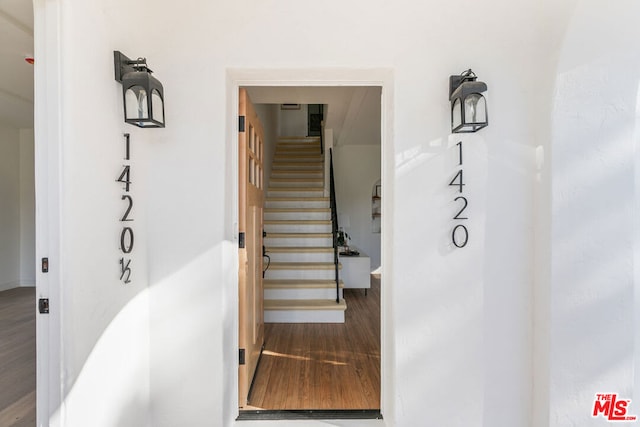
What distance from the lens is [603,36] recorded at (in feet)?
5.36

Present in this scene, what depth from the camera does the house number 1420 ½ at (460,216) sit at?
1.76 m

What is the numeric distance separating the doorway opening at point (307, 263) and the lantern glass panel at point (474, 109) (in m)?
1.39

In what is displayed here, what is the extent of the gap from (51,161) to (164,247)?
2.28 ft

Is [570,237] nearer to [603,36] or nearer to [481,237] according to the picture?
[481,237]

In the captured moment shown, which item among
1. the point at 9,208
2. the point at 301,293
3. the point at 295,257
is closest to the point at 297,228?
the point at 295,257

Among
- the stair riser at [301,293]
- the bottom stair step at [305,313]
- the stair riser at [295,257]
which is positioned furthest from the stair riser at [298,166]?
the bottom stair step at [305,313]

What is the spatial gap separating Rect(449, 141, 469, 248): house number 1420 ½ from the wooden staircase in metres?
2.31

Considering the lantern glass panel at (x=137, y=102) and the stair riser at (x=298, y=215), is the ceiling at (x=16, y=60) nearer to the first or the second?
the lantern glass panel at (x=137, y=102)

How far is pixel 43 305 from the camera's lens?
1300 mm

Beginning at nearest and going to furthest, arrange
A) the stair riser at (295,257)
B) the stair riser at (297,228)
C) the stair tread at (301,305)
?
the stair tread at (301,305), the stair riser at (295,257), the stair riser at (297,228)

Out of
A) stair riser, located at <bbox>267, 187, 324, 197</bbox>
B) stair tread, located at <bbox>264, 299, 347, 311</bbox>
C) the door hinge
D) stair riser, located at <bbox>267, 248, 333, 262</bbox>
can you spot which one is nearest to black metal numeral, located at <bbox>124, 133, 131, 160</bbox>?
the door hinge

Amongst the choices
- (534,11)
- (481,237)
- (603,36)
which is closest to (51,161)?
(481,237)

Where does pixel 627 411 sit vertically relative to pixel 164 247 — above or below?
below

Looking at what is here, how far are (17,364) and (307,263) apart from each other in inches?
120
